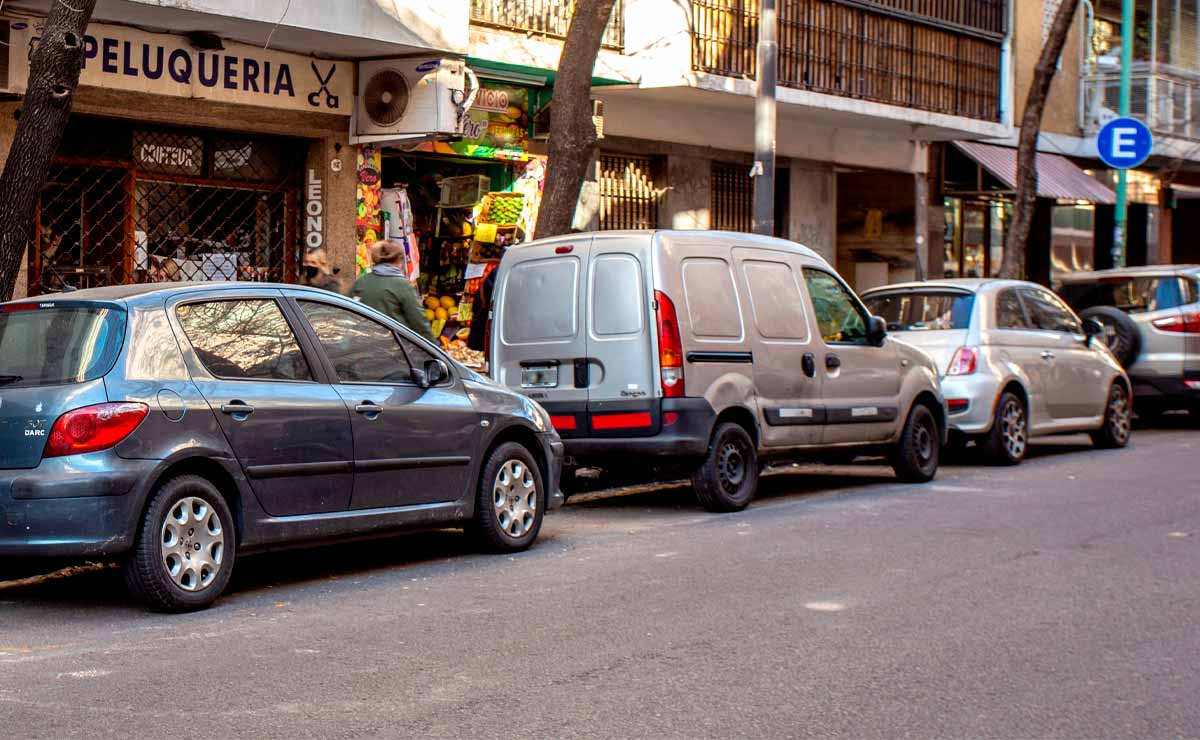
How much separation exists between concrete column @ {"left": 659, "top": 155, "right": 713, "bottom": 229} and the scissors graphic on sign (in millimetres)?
6127

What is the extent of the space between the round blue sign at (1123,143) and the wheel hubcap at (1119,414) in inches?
322

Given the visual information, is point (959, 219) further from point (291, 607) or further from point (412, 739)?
point (412, 739)

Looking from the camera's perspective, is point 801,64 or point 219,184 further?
point 801,64

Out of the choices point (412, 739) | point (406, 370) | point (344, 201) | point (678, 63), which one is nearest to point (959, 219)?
point (678, 63)

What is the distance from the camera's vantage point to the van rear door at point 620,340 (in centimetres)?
1073

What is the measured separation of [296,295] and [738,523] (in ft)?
11.8

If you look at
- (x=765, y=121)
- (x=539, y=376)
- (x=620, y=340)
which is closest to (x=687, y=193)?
(x=765, y=121)

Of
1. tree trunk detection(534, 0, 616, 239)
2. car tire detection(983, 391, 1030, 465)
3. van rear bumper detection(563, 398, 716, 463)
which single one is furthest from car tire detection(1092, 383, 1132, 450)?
van rear bumper detection(563, 398, 716, 463)

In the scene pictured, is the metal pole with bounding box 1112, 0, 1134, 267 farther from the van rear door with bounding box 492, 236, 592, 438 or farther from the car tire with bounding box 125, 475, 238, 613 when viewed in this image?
the car tire with bounding box 125, 475, 238, 613

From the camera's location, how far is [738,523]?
1059 centimetres

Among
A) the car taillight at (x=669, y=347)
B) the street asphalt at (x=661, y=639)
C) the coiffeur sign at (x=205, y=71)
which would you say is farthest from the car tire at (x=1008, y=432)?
the coiffeur sign at (x=205, y=71)

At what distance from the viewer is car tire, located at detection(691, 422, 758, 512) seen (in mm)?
10938

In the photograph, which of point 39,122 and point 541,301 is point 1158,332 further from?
point 39,122

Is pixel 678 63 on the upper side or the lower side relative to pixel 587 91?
upper
